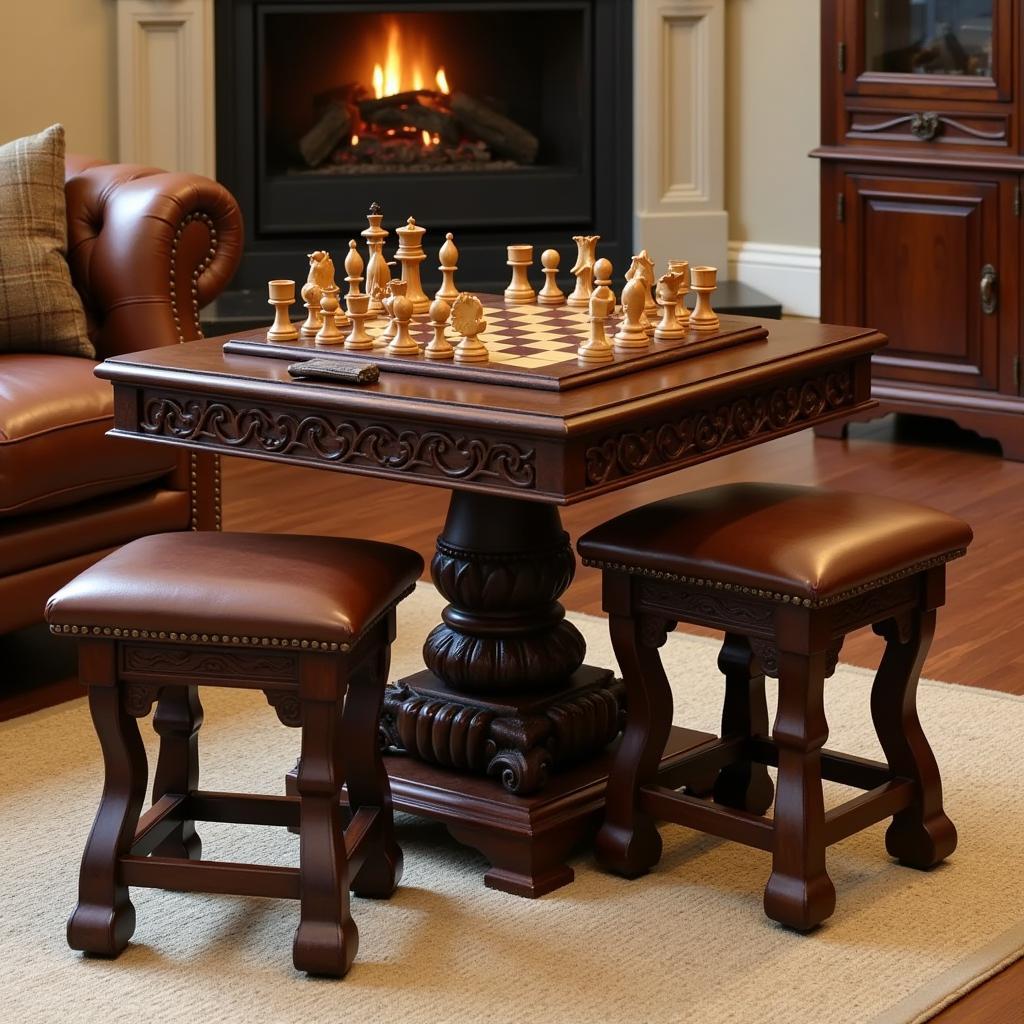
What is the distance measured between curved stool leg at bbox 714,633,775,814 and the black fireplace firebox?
337 cm

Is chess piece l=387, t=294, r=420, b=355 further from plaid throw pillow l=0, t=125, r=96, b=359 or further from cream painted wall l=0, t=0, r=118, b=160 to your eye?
cream painted wall l=0, t=0, r=118, b=160

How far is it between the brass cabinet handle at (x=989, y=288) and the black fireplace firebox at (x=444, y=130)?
155 cm

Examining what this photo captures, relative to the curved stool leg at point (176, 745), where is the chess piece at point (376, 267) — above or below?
above

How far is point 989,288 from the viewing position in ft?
15.9

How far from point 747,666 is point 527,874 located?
432 millimetres

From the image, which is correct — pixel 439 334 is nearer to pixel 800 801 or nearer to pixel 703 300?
pixel 703 300

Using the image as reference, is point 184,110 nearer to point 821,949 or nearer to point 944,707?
point 944,707

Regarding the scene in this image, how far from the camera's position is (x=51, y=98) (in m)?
5.57

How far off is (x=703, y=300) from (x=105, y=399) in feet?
3.94

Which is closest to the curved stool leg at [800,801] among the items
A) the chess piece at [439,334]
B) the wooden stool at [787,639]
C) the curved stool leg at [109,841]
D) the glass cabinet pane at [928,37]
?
the wooden stool at [787,639]

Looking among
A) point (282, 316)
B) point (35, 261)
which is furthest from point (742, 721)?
point (35, 261)

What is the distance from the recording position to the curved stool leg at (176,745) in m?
2.49

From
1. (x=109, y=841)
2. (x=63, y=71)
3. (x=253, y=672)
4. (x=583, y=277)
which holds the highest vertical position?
(x=63, y=71)

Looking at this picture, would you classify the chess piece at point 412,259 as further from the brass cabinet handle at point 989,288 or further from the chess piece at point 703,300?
the brass cabinet handle at point 989,288
